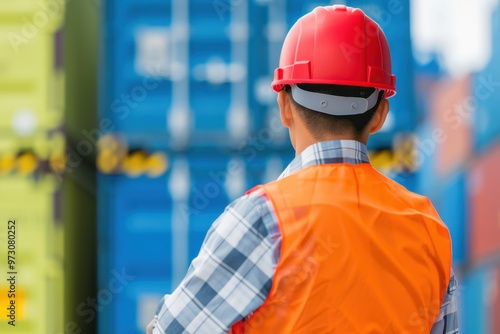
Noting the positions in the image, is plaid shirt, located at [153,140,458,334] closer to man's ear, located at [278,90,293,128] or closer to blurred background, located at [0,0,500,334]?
man's ear, located at [278,90,293,128]

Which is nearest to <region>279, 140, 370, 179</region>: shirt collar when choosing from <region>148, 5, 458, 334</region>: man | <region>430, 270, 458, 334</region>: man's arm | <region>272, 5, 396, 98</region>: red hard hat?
<region>148, 5, 458, 334</region>: man

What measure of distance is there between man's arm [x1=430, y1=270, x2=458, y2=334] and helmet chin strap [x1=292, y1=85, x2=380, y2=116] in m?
0.44

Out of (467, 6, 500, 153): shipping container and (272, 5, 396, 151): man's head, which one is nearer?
(272, 5, 396, 151): man's head

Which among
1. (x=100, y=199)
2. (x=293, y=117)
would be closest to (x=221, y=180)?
(x=100, y=199)

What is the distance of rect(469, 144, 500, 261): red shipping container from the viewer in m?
6.18

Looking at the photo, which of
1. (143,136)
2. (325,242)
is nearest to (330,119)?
(325,242)

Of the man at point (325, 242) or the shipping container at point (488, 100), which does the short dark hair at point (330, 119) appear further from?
the shipping container at point (488, 100)

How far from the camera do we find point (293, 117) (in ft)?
5.29

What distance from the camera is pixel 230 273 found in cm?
144

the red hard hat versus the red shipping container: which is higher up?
the red hard hat

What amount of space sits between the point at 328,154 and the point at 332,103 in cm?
11

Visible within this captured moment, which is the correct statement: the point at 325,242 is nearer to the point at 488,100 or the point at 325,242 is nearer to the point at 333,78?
the point at 333,78

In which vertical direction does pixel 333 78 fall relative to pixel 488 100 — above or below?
above

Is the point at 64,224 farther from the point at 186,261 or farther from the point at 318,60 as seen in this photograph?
the point at 318,60
